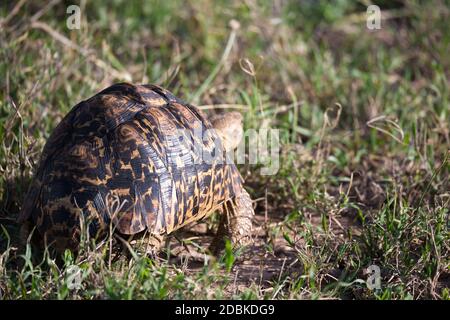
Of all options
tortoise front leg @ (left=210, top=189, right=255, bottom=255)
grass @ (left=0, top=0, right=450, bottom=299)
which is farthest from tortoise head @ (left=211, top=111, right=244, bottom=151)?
tortoise front leg @ (left=210, top=189, right=255, bottom=255)

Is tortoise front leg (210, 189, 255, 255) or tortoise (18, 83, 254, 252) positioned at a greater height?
tortoise (18, 83, 254, 252)

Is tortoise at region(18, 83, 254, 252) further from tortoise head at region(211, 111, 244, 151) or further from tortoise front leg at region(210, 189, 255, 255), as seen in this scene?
Result: tortoise head at region(211, 111, 244, 151)

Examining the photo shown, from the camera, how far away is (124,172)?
3.11 meters

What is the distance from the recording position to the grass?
319 cm

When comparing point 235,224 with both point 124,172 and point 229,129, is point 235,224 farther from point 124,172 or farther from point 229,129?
point 124,172

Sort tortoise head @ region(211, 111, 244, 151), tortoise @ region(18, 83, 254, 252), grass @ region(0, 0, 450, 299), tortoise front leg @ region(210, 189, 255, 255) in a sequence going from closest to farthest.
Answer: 1. tortoise @ region(18, 83, 254, 252)
2. grass @ region(0, 0, 450, 299)
3. tortoise front leg @ region(210, 189, 255, 255)
4. tortoise head @ region(211, 111, 244, 151)

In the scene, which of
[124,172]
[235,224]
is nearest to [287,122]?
[235,224]

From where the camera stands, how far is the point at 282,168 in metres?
4.23

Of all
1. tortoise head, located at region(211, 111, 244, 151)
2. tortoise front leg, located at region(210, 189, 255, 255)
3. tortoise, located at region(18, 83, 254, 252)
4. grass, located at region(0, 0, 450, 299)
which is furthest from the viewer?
tortoise head, located at region(211, 111, 244, 151)

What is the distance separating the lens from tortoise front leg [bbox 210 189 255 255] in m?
3.72

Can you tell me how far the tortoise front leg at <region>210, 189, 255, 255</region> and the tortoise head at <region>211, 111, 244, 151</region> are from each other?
36 centimetres

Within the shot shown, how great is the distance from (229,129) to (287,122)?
85 centimetres

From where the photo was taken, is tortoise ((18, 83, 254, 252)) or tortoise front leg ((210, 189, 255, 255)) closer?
tortoise ((18, 83, 254, 252))

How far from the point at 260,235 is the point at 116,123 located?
1142mm
